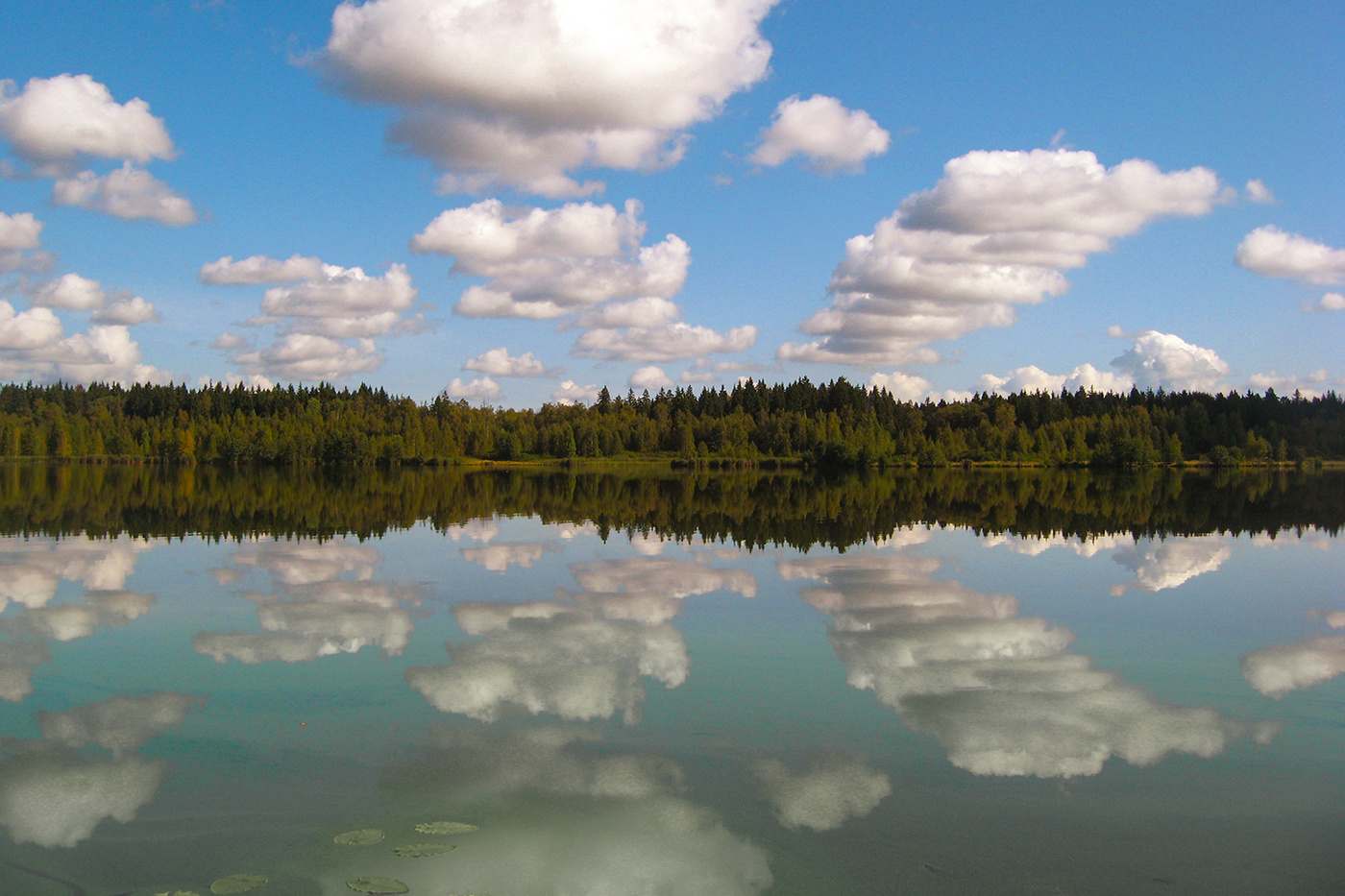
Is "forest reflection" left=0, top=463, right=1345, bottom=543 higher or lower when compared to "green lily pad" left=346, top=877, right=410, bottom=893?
higher

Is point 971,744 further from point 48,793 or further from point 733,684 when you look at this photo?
point 48,793

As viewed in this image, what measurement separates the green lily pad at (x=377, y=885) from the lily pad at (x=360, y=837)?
2.17 ft

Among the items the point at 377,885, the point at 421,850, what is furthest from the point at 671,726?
the point at 377,885

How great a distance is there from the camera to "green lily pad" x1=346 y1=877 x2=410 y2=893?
7672 mm

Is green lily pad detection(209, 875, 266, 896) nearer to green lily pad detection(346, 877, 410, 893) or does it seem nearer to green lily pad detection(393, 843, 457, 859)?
green lily pad detection(346, 877, 410, 893)

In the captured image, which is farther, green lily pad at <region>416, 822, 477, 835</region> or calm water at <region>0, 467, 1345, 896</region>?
green lily pad at <region>416, 822, 477, 835</region>

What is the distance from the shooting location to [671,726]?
38.2 ft

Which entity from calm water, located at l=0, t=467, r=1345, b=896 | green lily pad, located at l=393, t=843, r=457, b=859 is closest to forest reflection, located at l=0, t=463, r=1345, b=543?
calm water, located at l=0, t=467, r=1345, b=896

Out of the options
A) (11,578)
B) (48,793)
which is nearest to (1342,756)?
(48,793)

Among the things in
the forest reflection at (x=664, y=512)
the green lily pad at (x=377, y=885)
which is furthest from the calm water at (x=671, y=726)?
the forest reflection at (x=664, y=512)

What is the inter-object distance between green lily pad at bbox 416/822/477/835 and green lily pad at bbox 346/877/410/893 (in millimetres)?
833

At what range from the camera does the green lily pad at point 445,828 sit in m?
8.66

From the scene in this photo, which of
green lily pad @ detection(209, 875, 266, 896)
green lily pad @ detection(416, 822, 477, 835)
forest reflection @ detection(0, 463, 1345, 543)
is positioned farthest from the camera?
forest reflection @ detection(0, 463, 1345, 543)

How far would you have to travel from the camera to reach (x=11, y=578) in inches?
889
